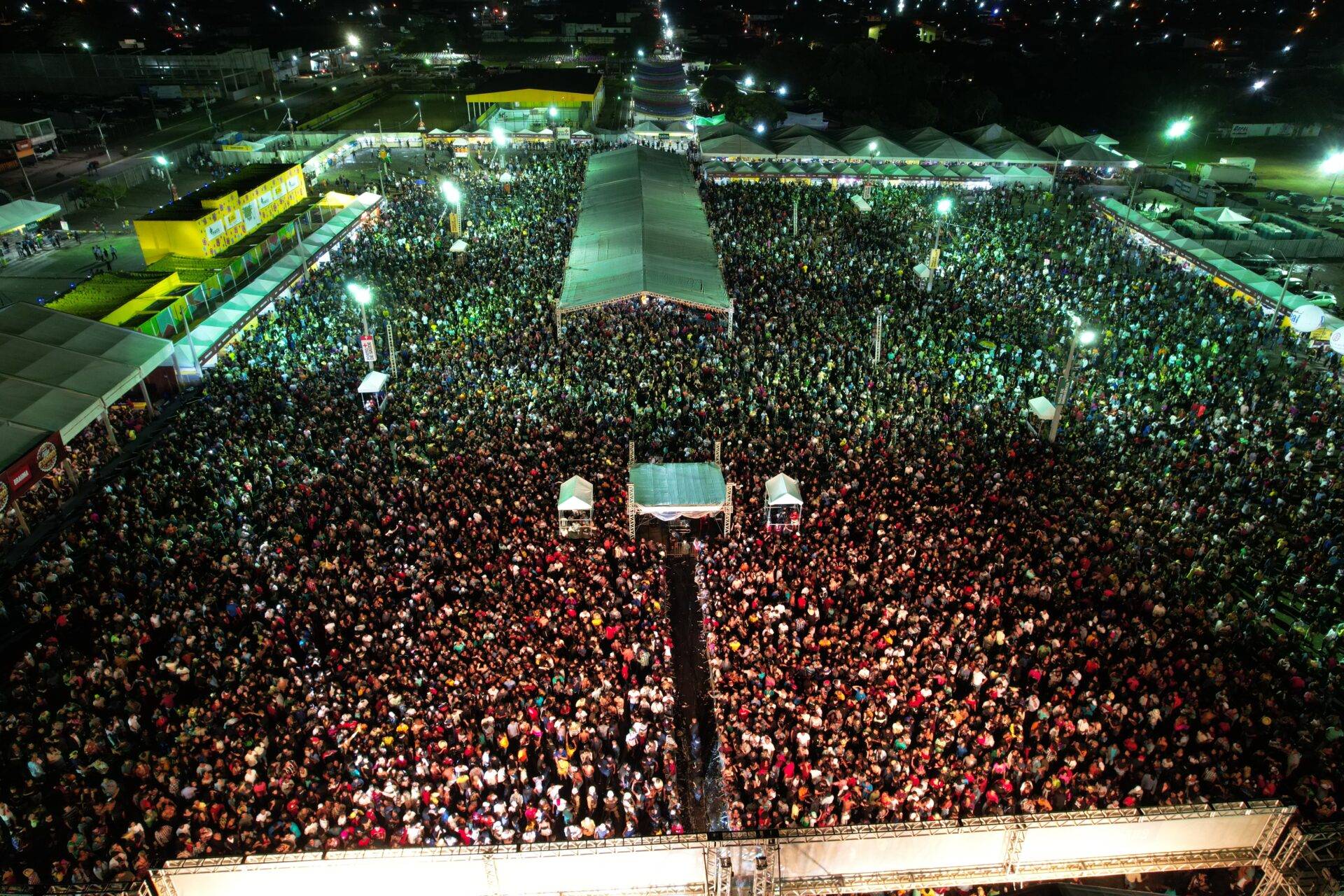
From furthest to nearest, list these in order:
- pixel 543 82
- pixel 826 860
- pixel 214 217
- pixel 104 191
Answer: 1. pixel 543 82
2. pixel 104 191
3. pixel 214 217
4. pixel 826 860

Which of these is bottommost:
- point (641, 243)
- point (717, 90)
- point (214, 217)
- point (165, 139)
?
point (641, 243)

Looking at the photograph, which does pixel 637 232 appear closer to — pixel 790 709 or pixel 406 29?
pixel 790 709

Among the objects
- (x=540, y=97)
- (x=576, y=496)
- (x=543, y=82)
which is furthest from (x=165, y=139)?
(x=576, y=496)

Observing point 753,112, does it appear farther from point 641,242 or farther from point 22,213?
point 22,213

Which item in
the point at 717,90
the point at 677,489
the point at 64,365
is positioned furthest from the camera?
the point at 717,90

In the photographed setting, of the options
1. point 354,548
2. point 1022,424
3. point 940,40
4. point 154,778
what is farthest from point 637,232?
point 940,40

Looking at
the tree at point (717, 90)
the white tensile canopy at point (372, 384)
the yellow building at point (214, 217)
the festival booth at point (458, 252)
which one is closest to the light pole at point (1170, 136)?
the tree at point (717, 90)

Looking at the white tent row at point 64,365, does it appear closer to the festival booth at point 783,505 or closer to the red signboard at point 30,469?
the red signboard at point 30,469
